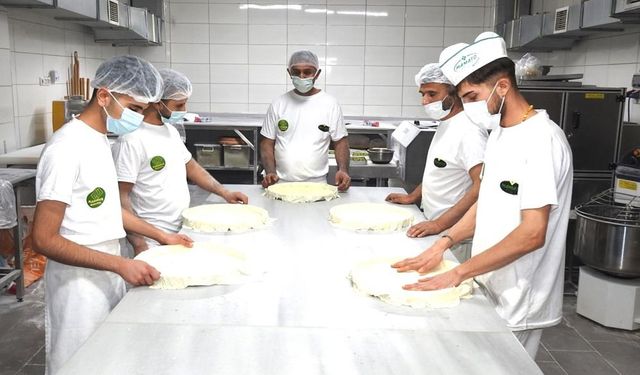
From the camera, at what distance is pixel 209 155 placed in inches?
232

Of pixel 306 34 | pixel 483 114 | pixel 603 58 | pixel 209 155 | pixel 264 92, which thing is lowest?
pixel 209 155

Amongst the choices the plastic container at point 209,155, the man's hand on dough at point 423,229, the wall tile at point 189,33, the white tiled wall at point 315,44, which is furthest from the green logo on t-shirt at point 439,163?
the wall tile at point 189,33

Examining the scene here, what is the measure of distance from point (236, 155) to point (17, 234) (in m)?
2.55

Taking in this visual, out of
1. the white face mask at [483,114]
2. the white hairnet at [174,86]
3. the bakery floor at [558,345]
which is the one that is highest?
the white hairnet at [174,86]

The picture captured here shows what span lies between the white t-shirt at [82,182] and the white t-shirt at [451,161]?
137cm

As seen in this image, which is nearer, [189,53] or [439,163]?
[439,163]

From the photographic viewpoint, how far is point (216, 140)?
6.16m

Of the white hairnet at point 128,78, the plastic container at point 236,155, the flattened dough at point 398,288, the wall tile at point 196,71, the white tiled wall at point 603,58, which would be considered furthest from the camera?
the wall tile at point 196,71

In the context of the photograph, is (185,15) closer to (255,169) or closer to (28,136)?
(255,169)

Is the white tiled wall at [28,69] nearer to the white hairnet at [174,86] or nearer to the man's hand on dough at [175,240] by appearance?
the white hairnet at [174,86]

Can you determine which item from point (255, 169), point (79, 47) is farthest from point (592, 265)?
point (79, 47)

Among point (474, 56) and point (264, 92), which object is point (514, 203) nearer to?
point (474, 56)

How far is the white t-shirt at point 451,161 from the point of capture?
2.41 metres

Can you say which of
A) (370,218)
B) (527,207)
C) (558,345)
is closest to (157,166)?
(370,218)
